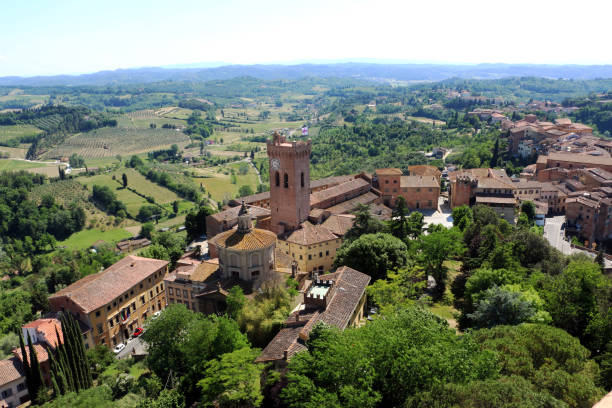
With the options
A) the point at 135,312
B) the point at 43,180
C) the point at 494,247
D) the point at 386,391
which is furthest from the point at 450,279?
the point at 43,180

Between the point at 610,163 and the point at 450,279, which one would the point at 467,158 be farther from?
the point at 450,279

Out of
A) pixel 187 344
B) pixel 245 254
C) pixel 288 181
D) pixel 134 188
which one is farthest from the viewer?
pixel 134 188

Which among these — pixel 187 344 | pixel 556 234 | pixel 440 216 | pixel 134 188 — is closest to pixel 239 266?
pixel 187 344

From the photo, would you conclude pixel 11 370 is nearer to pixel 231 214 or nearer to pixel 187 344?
pixel 187 344

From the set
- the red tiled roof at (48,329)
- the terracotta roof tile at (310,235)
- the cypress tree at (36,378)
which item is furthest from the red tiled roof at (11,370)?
the terracotta roof tile at (310,235)

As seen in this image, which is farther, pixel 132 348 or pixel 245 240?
pixel 132 348

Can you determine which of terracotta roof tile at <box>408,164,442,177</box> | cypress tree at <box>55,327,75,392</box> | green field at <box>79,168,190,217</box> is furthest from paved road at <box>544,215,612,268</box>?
green field at <box>79,168,190,217</box>

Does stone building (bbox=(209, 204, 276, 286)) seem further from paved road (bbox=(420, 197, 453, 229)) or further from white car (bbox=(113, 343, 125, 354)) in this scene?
paved road (bbox=(420, 197, 453, 229))

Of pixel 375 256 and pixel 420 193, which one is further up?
pixel 375 256
